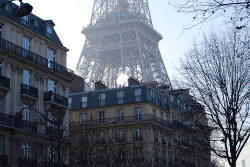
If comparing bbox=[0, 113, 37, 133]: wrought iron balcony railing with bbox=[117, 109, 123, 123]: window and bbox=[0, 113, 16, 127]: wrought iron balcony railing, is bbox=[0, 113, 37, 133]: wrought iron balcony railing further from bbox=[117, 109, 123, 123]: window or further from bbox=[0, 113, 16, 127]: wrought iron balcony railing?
bbox=[117, 109, 123, 123]: window

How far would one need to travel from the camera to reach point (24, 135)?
33.5 meters

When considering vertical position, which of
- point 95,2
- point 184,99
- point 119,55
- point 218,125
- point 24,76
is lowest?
point 218,125

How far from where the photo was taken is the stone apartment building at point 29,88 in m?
32.1

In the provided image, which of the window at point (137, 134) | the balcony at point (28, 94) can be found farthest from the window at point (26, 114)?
the window at point (137, 134)

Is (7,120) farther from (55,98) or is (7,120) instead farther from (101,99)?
(101,99)

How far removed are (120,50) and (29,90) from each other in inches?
2991

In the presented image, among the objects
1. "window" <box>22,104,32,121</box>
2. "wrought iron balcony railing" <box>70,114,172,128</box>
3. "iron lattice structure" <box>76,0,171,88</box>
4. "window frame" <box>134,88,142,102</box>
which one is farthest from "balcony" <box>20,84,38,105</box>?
"iron lattice structure" <box>76,0,171,88</box>

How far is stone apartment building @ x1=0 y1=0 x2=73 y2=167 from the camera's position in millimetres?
32100

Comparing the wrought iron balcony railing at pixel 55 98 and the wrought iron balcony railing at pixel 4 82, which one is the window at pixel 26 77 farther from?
the wrought iron balcony railing at pixel 4 82

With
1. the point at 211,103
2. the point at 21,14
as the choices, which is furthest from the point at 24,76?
the point at 21,14

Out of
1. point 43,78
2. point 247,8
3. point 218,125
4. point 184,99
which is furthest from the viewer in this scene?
point 43,78

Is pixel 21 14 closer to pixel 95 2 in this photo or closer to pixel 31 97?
pixel 31 97

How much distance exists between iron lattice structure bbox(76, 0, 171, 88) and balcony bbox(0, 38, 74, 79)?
6555 centimetres

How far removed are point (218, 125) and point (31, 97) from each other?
15.2 meters
